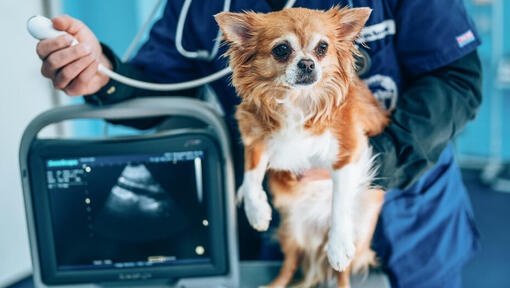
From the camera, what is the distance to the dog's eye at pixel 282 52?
37cm

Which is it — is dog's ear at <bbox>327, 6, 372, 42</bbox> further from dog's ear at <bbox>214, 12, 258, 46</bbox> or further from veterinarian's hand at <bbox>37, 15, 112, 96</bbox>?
veterinarian's hand at <bbox>37, 15, 112, 96</bbox>

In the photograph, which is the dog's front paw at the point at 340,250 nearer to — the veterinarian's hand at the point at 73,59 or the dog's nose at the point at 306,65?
the dog's nose at the point at 306,65

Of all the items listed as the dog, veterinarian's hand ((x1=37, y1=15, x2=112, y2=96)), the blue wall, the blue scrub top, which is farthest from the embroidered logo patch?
the blue wall

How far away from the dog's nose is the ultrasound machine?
21 cm

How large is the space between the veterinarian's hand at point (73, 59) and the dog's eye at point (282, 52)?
26 centimetres

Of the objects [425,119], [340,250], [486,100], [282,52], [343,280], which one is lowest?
[486,100]

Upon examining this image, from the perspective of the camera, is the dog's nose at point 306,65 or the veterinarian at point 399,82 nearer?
the dog's nose at point 306,65

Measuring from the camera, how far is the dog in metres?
0.37

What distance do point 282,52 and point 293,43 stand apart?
12 millimetres

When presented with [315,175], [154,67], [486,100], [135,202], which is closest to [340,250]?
[315,175]

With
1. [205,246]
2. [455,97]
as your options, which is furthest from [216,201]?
→ [455,97]

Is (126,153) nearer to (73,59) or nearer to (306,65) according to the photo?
(73,59)

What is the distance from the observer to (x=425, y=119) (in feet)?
1.62

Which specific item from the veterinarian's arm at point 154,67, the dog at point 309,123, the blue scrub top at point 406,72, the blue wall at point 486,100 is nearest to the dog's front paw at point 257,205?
the dog at point 309,123
